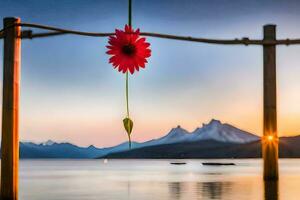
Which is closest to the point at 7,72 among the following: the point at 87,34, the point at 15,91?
the point at 15,91

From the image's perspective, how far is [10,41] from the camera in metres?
8.53

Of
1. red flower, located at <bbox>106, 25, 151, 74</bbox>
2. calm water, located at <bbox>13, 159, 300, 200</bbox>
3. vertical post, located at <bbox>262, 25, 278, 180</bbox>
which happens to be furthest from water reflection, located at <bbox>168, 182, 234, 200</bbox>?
red flower, located at <bbox>106, 25, 151, 74</bbox>

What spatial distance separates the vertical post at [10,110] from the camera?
8.60 m

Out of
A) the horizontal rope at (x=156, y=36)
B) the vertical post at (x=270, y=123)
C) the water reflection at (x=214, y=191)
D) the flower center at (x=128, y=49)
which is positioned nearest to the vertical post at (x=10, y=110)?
the horizontal rope at (x=156, y=36)

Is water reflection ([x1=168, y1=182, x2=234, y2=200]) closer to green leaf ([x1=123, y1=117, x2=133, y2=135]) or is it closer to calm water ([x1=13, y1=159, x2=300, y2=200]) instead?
calm water ([x1=13, y1=159, x2=300, y2=200])

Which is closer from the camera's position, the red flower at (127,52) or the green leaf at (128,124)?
the red flower at (127,52)

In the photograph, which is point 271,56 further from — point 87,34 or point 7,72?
point 87,34

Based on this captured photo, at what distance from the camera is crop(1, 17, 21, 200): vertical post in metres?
8.60

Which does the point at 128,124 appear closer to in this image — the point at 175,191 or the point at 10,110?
the point at 10,110

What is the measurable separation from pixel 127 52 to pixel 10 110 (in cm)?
494

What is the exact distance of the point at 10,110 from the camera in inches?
341

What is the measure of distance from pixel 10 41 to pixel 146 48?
4.88 meters

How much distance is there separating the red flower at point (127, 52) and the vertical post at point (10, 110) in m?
4.67

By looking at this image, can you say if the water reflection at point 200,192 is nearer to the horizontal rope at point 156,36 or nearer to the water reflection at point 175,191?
the water reflection at point 175,191
